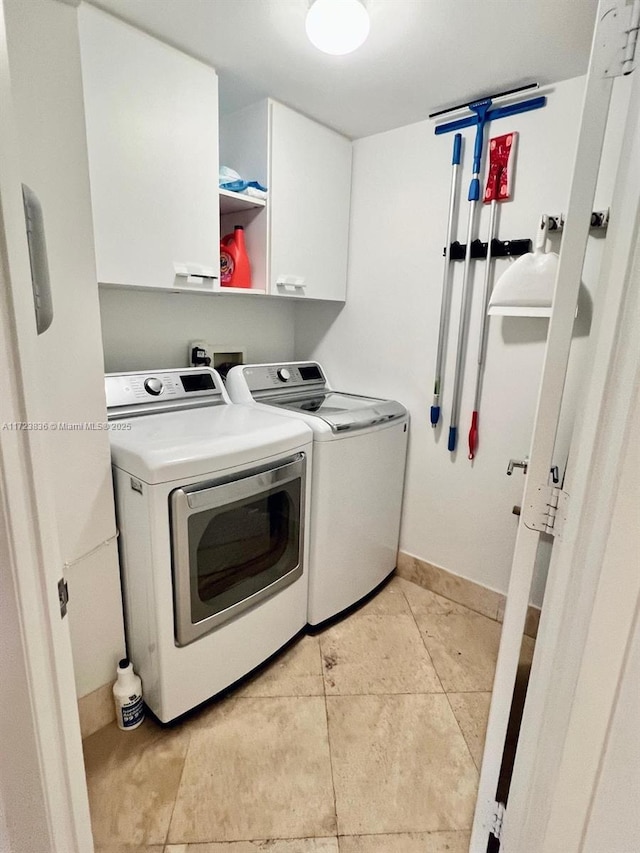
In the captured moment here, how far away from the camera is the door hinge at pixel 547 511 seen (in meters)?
0.78

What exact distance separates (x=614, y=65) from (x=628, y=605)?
789 millimetres

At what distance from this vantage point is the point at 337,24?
1.22m

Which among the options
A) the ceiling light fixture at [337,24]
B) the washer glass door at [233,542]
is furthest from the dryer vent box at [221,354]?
the ceiling light fixture at [337,24]

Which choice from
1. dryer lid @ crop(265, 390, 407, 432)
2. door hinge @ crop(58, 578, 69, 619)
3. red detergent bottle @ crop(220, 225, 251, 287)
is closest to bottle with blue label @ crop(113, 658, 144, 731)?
door hinge @ crop(58, 578, 69, 619)

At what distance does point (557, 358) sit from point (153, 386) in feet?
4.72

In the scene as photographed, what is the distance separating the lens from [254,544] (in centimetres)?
155

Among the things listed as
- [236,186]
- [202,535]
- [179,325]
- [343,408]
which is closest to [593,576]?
[202,535]

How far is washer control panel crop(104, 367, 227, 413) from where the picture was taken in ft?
5.34

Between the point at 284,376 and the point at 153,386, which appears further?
the point at 284,376

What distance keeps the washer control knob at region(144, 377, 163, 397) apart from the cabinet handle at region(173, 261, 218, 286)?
1.30 feet

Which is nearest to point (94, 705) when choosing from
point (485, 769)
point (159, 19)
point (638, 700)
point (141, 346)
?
point (485, 769)

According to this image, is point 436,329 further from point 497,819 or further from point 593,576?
point 497,819

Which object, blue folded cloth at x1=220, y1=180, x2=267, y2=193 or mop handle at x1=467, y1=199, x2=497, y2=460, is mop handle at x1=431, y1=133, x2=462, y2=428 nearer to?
mop handle at x1=467, y1=199, x2=497, y2=460

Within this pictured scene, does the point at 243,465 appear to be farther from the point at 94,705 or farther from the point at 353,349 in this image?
the point at 353,349
